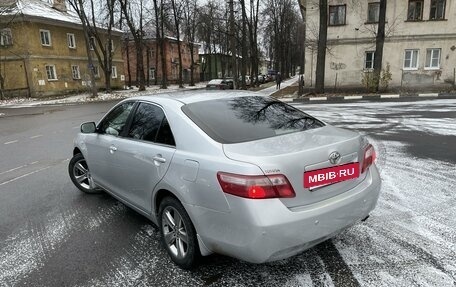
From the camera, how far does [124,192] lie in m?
4.01

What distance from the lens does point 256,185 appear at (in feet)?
8.38

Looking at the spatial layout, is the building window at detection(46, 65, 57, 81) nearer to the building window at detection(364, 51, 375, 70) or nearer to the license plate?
the building window at detection(364, 51, 375, 70)

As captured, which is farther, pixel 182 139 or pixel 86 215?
pixel 86 215

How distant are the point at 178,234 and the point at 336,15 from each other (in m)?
25.8

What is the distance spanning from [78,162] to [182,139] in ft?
9.48

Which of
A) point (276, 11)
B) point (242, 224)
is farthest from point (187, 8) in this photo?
point (242, 224)

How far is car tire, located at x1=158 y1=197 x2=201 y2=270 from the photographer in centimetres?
304

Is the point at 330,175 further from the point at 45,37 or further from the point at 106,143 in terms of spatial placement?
the point at 45,37

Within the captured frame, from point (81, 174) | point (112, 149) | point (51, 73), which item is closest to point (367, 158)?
point (112, 149)

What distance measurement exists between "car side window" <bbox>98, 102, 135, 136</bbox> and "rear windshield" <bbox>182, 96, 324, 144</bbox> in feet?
3.61

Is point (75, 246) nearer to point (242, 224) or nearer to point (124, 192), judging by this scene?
point (124, 192)

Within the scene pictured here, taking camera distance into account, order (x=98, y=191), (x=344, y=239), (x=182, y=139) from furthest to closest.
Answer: (x=98, y=191)
(x=344, y=239)
(x=182, y=139)

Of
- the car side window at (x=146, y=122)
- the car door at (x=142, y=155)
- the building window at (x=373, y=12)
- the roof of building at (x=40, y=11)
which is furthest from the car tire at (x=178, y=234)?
the roof of building at (x=40, y=11)

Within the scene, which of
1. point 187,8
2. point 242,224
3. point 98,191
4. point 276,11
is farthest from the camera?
point 276,11
